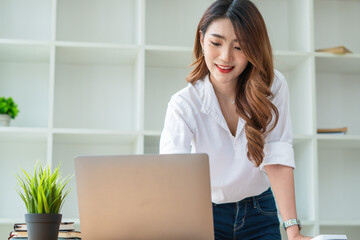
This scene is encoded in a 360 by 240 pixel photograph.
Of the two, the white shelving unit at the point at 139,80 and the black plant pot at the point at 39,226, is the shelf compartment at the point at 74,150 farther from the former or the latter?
the black plant pot at the point at 39,226

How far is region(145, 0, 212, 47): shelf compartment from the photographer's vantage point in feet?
10.8

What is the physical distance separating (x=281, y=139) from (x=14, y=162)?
1.88 meters

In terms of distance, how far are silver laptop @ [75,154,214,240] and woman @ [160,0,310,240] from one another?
17.8 inches

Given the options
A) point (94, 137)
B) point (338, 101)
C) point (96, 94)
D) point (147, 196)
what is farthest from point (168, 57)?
point (147, 196)

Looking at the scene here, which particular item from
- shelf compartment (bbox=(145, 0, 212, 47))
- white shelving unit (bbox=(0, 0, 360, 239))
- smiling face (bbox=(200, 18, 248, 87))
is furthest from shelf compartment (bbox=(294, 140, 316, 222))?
smiling face (bbox=(200, 18, 248, 87))

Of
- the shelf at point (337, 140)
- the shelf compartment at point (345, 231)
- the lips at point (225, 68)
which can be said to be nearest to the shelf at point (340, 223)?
the shelf compartment at point (345, 231)

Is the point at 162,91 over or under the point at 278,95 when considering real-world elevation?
over

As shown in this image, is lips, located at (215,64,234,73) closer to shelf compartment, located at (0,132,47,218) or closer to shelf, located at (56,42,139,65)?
shelf, located at (56,42,139,65)

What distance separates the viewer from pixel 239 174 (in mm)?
1797

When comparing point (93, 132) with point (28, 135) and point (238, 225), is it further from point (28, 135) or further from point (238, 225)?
point (238, 225)

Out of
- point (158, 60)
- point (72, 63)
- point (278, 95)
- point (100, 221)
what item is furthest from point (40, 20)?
point (100, 221)

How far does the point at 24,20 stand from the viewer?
322 cm

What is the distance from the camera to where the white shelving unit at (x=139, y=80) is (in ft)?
9.70

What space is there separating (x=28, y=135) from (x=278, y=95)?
61.9 inches
